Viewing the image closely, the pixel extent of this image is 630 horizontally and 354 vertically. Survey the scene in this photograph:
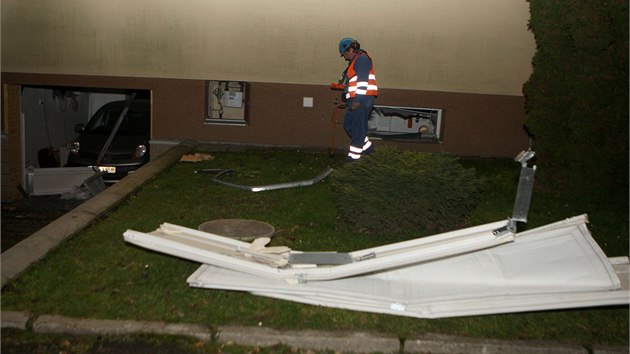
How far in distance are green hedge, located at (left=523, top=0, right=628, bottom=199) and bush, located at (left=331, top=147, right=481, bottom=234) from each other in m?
2.58

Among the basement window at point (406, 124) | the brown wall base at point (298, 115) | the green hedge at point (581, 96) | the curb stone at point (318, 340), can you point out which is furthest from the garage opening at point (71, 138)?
the curb stone at point (318, 340)

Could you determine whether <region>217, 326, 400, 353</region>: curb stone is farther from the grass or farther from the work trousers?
the work trousers

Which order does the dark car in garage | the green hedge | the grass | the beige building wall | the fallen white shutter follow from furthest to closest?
the dark car in garage, the beige building wall, the green hedge, the grass, the fallen white shutter

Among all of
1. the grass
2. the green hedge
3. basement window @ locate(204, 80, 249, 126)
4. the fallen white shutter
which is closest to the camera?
the fallen white shutter

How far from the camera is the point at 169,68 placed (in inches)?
539

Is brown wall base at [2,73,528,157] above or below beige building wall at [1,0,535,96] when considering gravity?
below

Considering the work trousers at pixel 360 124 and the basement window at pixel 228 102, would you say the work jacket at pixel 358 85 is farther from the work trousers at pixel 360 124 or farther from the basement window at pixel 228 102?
the basement window at pixel 228 102

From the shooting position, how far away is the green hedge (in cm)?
921

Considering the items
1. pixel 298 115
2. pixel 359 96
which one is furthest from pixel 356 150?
pixel 298 115

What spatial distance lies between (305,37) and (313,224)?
20.3ft

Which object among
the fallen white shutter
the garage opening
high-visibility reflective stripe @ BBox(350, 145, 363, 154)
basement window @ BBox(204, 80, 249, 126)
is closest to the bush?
the fallen white shutter

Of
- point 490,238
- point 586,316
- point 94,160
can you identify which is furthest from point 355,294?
point 94,160

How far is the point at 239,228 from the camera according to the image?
26.2 feet

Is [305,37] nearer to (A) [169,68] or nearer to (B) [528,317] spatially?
(A) [169,68]
